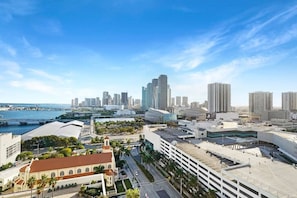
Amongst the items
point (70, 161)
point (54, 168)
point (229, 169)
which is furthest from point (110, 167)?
point (229, 169)

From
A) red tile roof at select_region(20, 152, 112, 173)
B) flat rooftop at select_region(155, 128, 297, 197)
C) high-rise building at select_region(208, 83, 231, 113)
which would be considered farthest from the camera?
high-rise building at select_region(208, 83, 231, 113)

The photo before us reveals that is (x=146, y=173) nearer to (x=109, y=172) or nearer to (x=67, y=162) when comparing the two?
(x=109, y=172)

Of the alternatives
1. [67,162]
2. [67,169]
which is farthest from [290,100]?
[67,169]

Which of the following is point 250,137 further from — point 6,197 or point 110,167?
point 6,197

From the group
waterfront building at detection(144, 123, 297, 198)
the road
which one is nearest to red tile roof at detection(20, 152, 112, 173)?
the road

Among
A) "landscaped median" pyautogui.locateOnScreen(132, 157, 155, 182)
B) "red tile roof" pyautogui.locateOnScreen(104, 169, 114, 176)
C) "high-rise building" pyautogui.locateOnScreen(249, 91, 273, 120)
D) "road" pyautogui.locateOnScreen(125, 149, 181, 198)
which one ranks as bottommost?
"road" pyautogui.locateOnScreen(125, 149, 181, 198)

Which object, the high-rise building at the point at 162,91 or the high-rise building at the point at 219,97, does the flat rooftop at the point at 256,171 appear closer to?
the high-rise building at the point at 219,97

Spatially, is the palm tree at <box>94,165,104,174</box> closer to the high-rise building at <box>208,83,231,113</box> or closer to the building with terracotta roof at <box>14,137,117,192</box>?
the building with terracotta roof at <box>14,137,117,192</box>

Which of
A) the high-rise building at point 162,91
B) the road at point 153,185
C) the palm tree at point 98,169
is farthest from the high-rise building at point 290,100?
the palm tree at point 98,169
